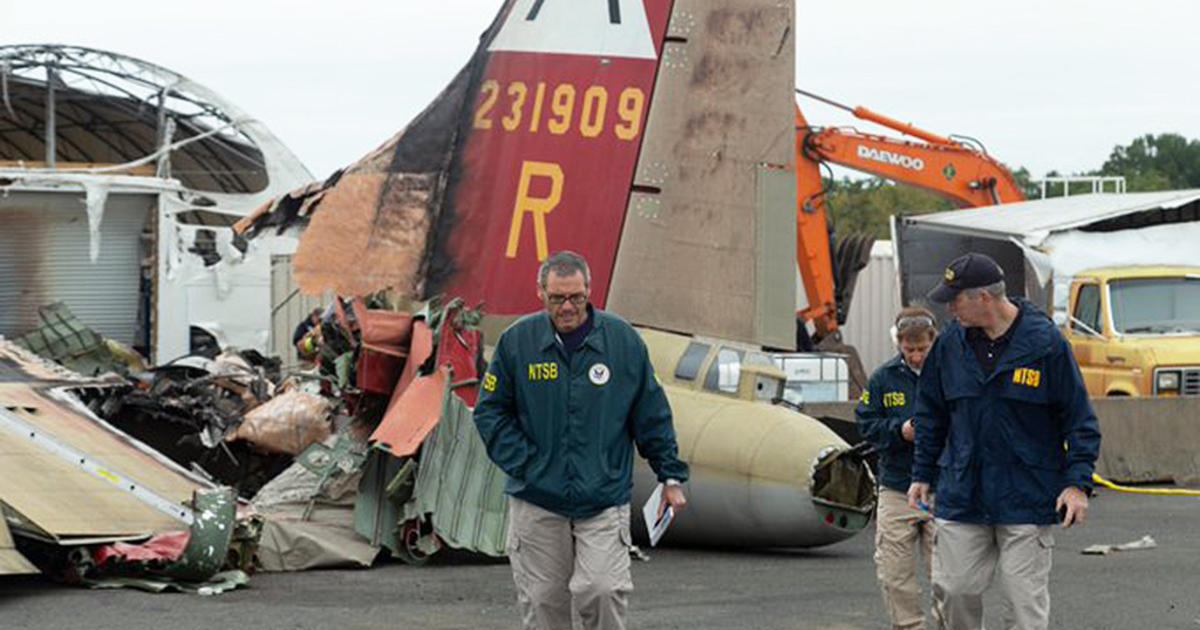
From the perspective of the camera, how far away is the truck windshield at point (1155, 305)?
62.6 feet

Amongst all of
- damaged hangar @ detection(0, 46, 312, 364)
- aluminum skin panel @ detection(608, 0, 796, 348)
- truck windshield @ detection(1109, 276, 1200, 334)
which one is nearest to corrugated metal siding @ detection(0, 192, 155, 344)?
damaged hangar @ detection(0, 46, 312, 364)

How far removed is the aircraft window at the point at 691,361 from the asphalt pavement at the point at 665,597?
1305 millimetres

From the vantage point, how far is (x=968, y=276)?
6.73 meters

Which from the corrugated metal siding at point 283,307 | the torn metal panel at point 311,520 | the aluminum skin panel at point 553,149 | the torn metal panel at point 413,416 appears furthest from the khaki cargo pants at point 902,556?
the corrugated metal siding at point 283,307

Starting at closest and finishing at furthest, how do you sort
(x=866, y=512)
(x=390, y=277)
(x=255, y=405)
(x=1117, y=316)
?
(x=866, y=512)
(x=390, y=277)
(x=255, y=405)
(x=1117, y=316)

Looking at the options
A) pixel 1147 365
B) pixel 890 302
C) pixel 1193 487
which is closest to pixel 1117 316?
pixel 1147 365

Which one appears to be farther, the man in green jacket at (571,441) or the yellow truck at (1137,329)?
the yellow truck at (1137,329)

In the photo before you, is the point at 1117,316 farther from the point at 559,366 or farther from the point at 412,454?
the point at 559,366

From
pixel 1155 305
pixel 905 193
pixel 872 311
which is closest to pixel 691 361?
pixel 1155 305

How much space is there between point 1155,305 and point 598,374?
45.7ft

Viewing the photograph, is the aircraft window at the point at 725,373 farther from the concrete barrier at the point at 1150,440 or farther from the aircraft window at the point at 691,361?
the concrete barrier at the point at 1150,440

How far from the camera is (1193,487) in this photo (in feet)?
57.8

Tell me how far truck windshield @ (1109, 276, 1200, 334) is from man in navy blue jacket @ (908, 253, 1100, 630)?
12761 millimetres

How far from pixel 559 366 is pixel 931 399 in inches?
59.3
